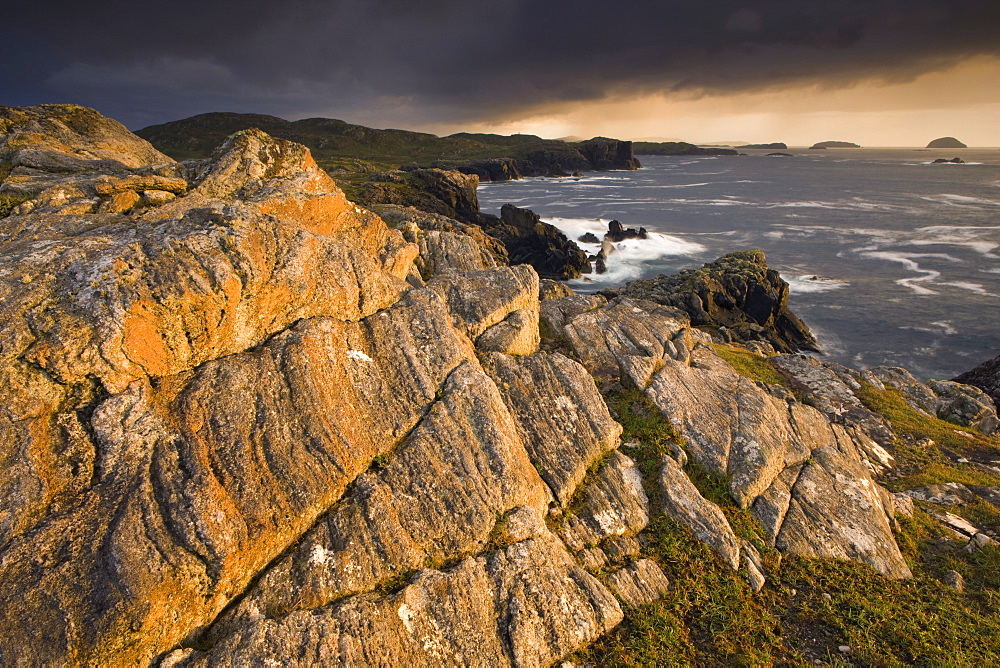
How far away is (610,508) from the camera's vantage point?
1461 centimetres

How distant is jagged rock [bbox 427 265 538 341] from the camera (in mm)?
18609

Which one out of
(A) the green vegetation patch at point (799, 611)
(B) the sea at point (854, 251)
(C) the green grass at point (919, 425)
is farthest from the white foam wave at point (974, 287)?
(A) the green vegetation patch at point (799, 611)

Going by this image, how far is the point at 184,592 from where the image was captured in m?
9.49

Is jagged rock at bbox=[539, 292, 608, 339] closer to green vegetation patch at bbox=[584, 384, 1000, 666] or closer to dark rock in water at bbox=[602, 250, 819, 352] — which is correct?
green vegetation patch at bbox=[584, 384, 1000, 666]

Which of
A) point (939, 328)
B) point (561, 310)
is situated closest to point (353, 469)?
point (561, 310)

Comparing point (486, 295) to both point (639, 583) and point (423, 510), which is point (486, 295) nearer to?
point (423, 510)

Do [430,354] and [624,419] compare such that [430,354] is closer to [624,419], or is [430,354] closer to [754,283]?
[624,419]

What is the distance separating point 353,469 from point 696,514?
11.2m

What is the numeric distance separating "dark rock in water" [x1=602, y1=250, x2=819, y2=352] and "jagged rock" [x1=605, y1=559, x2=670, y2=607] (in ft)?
131

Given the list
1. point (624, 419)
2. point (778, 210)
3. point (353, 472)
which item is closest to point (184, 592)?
point (353, 472)

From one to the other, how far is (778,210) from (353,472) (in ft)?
494

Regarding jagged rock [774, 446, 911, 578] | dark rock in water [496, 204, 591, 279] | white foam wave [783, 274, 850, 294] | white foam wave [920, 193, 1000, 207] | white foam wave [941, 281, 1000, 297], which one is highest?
white foam wave [920, 193, 1000, 207]

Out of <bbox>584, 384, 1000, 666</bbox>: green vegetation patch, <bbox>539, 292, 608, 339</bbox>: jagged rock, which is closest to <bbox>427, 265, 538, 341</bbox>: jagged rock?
<bbox>539, 292, 608, 339</bbox>: jagged rock

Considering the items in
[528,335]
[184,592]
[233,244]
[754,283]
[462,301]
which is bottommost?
[754,283]
